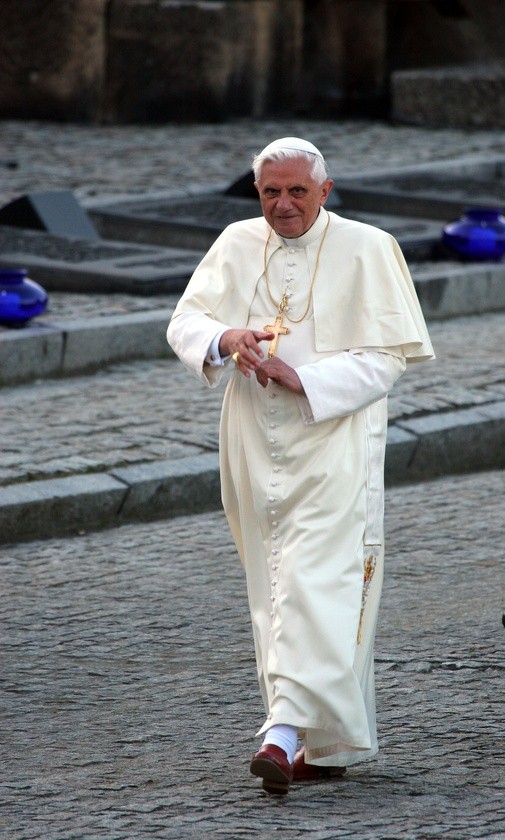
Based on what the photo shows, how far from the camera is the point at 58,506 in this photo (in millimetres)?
6895

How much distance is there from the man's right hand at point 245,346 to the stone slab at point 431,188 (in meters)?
9.65

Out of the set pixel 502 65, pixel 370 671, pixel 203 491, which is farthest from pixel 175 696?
pixel 502 65

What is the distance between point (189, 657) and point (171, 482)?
6.25 feet

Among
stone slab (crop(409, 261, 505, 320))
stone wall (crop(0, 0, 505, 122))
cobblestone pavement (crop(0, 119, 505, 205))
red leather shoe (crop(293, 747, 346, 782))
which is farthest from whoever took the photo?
stone wall (crop(0, 0, 505, 122))

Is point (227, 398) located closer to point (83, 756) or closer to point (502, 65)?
point (83, 756)

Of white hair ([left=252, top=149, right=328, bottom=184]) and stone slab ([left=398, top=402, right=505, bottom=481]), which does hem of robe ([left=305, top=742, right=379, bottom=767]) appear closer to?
white hair ([left=252, top=149, right=328, bottom=184])

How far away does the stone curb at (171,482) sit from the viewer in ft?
22.5

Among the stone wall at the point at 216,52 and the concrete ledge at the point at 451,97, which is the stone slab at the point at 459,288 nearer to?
the stone wall at the point at 216,52

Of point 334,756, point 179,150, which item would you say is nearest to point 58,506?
point 334,756

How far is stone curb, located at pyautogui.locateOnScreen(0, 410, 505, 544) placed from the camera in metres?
6.86

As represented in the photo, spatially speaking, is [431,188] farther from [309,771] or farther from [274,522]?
[309,771]

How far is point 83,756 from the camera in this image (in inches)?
178

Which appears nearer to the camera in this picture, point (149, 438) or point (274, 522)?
point (274, 522)

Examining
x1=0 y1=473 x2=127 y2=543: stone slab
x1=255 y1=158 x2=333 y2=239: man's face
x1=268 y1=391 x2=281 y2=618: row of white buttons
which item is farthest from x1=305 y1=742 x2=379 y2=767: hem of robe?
x1=0 y1=473 x2=127 y2=543: stone slab
